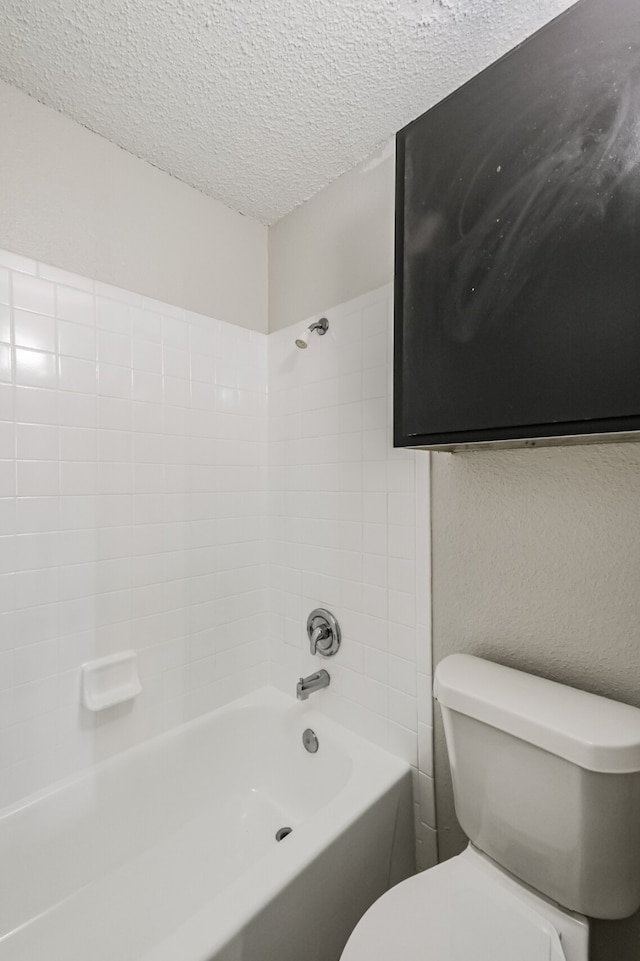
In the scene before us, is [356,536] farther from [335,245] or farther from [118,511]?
[335,245]

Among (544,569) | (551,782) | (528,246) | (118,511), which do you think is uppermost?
(528,246)

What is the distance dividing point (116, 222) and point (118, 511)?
97 cm

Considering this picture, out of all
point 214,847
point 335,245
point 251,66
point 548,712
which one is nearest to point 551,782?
point 548,712

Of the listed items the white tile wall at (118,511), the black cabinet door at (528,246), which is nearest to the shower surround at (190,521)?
the white tile wall at (118,511)

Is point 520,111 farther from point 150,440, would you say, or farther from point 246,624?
point 246,624

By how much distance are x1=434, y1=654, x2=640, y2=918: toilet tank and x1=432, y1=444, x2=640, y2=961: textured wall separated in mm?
104

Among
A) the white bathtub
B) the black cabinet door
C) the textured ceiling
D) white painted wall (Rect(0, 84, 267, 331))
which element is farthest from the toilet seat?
the textured ceiling

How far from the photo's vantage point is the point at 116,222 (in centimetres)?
147

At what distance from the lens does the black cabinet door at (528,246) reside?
0.74 meters

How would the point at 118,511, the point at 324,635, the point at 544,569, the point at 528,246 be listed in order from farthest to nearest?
the point at 324,635 < the point at 118,511 < the point at 544,569 < the point at 528,246

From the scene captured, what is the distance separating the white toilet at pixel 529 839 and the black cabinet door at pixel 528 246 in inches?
22.6

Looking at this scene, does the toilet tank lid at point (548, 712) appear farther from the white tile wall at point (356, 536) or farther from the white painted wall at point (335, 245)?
the white painted wall at point (335, 245)

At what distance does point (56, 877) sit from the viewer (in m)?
1.26

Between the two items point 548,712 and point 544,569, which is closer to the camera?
point 548,712
